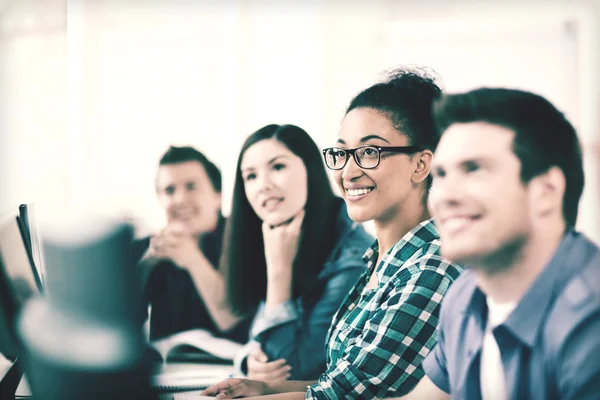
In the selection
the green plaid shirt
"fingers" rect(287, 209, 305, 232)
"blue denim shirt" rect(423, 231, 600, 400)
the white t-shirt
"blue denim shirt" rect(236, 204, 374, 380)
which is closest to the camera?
"blue denim shirt" rect(423, 231, 600, 400)

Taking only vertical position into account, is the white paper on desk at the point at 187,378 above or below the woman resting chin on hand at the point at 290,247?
below

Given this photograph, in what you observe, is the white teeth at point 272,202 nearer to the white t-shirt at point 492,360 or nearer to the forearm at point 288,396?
the forearm at point 288,396

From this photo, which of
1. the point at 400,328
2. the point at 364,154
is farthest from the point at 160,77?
the point at 400,328

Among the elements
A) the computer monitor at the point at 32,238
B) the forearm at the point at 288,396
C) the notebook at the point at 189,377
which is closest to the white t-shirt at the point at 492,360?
the forearm at the point at 288,396

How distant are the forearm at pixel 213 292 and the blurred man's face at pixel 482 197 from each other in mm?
1000

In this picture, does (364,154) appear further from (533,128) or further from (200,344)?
(200,344)

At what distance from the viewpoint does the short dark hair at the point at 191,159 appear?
1.90 meters

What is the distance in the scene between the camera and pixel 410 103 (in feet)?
4.32

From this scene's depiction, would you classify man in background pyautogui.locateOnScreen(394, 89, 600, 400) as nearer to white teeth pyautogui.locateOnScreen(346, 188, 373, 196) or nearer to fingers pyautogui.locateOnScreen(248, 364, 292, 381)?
white teeth pyautogui.locateOnScreen(346, 188, 373, 196)

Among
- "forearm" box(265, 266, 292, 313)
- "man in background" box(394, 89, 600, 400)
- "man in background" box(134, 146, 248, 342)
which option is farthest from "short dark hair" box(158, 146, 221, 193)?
"man in background" box(394, 89, 600, 400)

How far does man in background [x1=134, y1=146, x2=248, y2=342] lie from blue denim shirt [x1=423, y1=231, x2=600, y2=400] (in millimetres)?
956

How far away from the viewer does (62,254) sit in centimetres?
183

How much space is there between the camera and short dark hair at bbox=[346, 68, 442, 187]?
4.28 feet

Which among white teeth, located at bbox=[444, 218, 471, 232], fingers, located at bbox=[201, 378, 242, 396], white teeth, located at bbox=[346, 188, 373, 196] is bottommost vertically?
fingers, located at bbox=[201, 378, 242, 396]
